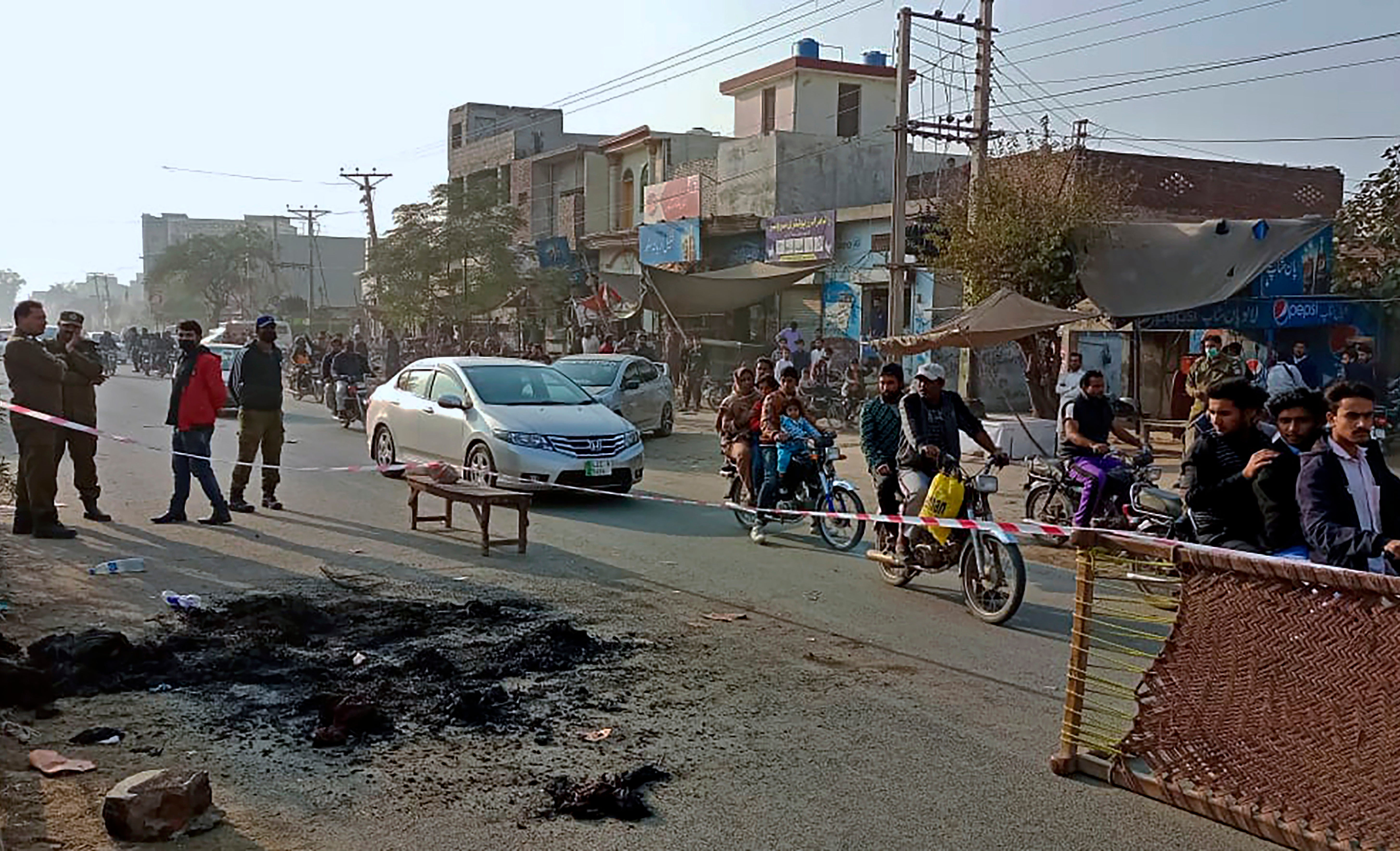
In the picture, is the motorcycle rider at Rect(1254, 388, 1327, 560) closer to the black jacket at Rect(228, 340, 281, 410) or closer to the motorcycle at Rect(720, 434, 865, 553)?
the motorcycle at Rect(720, 434, 865, 553)

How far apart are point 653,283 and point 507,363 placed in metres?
12.5

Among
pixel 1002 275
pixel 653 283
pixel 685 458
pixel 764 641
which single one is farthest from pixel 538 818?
pixel 653 283

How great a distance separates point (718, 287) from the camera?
27.0 metres

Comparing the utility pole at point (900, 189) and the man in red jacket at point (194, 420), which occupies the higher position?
the utility pole at point (900, 189)

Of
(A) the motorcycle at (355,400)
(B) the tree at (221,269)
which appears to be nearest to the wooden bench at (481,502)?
(A) the motorcycle at (355,400)

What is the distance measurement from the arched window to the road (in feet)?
101

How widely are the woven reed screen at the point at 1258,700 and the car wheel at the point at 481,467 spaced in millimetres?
8185

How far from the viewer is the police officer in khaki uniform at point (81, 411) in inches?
427

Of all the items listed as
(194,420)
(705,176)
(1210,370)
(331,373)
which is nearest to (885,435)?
(194,420)

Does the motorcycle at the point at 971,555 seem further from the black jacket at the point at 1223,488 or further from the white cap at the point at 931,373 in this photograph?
the black jacket at the point at 1223,488

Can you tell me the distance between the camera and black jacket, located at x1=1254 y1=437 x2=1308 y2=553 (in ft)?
18.2

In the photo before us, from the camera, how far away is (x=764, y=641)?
7262 mm

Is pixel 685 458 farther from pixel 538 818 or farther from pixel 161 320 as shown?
pixel 161 320

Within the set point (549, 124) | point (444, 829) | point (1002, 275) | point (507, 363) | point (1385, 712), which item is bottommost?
point (444, 829)
